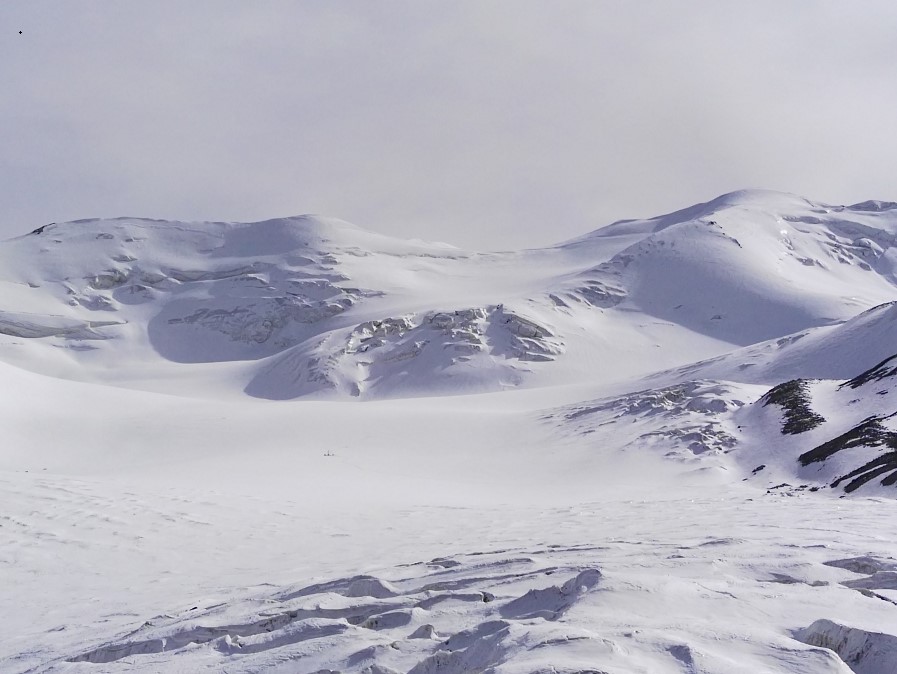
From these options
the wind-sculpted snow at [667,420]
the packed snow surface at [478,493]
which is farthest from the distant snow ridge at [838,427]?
the wind-sculpted snow at [667,420]

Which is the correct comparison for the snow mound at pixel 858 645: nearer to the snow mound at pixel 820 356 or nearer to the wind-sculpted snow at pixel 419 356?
the snow mound at pixel 820 356

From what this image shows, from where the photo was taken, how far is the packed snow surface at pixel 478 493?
669 centimetres

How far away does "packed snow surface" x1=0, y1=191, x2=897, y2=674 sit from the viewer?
669 centimetres

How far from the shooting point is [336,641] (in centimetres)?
701

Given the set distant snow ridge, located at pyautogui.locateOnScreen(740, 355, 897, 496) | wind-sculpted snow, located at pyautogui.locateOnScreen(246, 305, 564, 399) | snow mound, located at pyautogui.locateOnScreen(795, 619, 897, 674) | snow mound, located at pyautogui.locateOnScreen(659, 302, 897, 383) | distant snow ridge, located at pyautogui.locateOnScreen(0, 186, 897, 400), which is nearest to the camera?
snow mound, located at pyautogui.locateOnScreen(795, 619, 897, 674)

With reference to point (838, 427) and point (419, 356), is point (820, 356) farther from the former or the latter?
point (419, 356)

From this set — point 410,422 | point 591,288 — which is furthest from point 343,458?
point 591,288

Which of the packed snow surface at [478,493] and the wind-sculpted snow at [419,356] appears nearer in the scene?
the packed snow surface at [478,493]

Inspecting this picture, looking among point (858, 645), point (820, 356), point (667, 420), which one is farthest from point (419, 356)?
point (858, 645)

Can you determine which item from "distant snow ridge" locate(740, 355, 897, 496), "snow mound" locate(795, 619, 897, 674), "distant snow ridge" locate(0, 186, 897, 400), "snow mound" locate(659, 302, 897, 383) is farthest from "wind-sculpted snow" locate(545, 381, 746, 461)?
"snow mound" locate(795, 619, 897, 674)

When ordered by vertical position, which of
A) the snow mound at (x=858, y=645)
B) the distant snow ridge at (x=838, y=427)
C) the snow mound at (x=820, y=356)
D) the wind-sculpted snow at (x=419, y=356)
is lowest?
the distant snow ridge at (x=838, y=427)

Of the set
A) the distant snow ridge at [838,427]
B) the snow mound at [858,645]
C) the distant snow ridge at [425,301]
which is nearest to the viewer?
the snow mound at [858,645]

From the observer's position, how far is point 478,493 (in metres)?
27.3

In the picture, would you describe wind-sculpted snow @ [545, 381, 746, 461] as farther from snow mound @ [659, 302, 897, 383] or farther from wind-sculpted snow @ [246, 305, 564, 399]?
wind-sculpted snow @ [246, 305, 564, 399]
